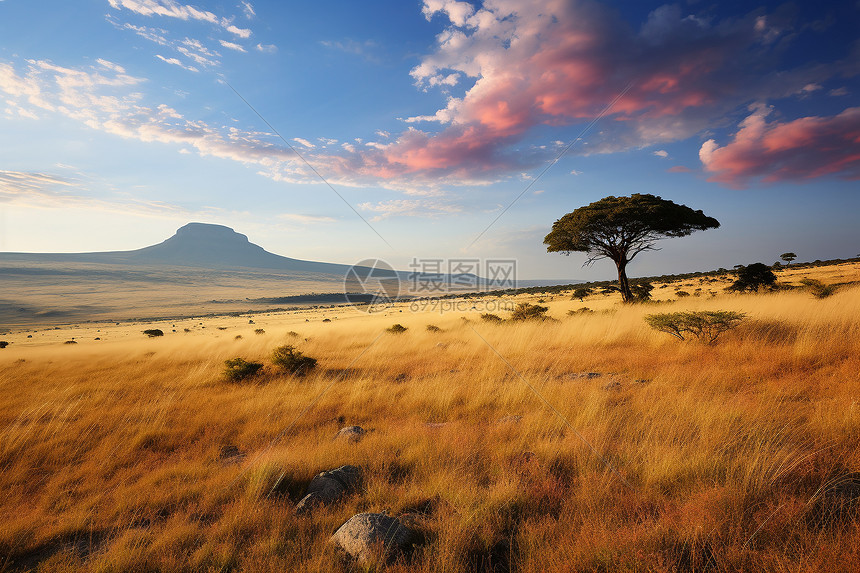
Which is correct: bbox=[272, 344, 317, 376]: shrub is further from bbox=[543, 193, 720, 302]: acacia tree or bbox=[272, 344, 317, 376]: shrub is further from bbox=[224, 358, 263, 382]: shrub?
bbox=[543, 193, 720, 302]: acacia tree

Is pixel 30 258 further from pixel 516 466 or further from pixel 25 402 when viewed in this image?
pixel 516 466

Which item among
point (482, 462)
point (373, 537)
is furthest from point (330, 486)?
point (482, 462)

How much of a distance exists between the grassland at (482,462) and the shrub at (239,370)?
303mm

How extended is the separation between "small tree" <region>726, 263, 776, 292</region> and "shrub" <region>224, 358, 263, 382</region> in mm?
32479

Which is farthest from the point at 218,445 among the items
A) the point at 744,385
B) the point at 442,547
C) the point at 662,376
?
the point at 744,385

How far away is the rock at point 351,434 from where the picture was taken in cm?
529

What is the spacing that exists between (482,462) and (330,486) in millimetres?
1949

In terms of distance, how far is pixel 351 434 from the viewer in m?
5.39

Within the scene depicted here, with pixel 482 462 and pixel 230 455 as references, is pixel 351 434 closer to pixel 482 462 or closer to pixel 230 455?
pixel 230 455

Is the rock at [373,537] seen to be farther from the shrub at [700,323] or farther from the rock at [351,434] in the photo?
the shrub at [700,323]

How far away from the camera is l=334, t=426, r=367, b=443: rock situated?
529 centimetres

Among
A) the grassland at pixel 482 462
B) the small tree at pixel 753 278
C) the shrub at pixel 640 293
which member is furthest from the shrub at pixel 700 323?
the small tree at pixel 753 278

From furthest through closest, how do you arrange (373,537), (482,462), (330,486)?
(482,462)
(330,486)
(373,537)

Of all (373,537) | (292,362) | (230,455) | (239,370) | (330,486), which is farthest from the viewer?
(292,362)
